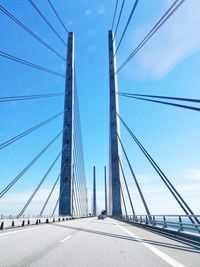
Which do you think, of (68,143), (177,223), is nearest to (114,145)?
(68,143)

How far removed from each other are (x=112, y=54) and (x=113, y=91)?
491cm

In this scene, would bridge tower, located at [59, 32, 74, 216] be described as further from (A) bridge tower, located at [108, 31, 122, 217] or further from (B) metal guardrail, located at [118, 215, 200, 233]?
(B) metal guardrail, located at [118, 215, 200, 233]

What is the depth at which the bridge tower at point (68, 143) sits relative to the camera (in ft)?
111

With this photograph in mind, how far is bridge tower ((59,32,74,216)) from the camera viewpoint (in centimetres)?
3391

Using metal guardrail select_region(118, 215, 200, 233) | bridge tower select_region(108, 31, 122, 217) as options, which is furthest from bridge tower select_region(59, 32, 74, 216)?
metal guardrail select_region(118, 215, 200, 233)

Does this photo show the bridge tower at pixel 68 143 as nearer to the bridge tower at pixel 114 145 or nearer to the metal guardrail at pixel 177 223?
the bridge tower at pixel 114 145

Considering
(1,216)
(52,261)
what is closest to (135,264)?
(52,261)

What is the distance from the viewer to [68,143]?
36.0 m

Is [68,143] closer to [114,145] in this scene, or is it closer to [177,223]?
[114,145]

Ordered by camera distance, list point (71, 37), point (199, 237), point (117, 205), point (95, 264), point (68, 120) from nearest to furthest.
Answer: point (95, 264)
point (199, 237)
point (117, 205)
point (68, 120)
point (71, 37)

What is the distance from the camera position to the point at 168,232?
13586mm

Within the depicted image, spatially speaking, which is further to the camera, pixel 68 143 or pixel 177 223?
pixel 68 143

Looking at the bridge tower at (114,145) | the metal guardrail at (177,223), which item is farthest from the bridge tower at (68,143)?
the metal guardrail at (177,223)

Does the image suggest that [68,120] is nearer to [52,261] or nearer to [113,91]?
[113,91]
